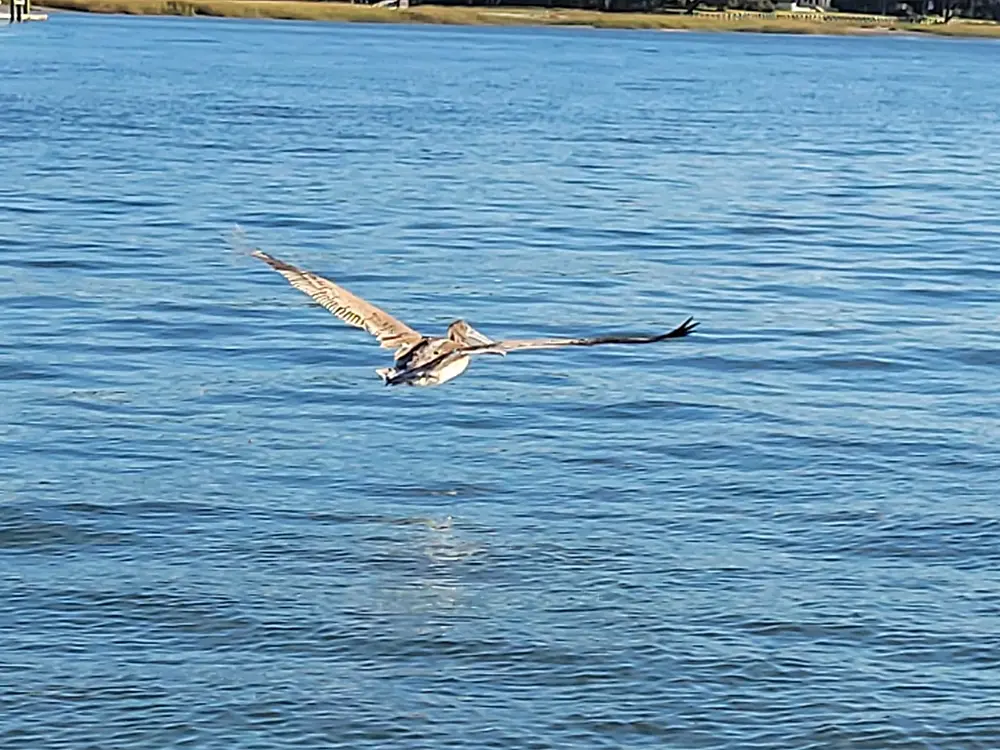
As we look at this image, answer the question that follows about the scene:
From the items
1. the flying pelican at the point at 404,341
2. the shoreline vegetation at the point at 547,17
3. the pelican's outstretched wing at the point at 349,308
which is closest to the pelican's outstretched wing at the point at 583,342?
the flying pelican at the point at 404,341

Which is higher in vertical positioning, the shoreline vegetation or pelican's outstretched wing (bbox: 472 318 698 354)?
pelican's outstretched wing (bbox: 472 318 698 354)

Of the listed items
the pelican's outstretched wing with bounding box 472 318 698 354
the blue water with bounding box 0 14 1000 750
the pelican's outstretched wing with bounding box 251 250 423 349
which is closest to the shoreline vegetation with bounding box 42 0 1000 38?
the blue water with bounding box 0 14 1000 750

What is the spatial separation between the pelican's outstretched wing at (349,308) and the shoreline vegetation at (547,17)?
134 meters

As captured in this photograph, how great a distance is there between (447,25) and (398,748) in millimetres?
141774

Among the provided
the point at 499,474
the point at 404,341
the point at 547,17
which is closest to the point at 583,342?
the point at 404,341

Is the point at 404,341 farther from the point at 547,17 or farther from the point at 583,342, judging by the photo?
the point at 547,17

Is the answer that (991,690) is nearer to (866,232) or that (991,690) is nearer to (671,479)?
(671,479)

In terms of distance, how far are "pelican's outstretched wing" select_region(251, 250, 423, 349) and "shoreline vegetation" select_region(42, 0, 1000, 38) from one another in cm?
13370

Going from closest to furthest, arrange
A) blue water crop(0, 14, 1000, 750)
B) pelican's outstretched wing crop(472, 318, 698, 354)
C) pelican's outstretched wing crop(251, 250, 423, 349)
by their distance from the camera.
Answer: pelican's outstretched wing crop(472, 318, 698, 354)
blue water crop(0, 14, 1000, 750)
pelican's outstretched wing crop(251, 250, 423, 349)

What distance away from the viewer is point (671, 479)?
16.6m

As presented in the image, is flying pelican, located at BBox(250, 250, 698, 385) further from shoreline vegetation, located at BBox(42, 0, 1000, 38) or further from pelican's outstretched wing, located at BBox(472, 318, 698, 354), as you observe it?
shoreline vegetation, located at BBox(42, 0, 1000, 38)

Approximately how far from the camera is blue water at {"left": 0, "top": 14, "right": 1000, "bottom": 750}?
12.1m

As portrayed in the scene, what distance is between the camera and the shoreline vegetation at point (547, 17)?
146 metres

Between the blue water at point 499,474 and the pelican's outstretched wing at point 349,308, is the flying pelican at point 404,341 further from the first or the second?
the blue water at point 499,474
